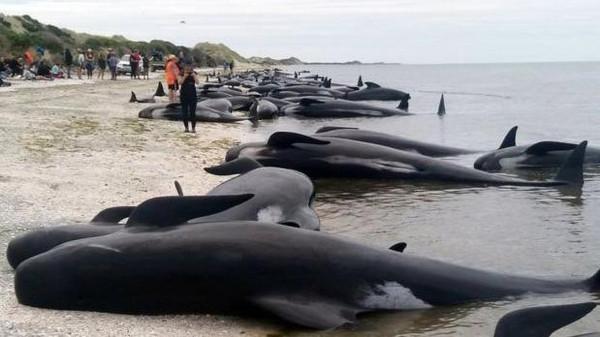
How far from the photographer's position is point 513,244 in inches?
332

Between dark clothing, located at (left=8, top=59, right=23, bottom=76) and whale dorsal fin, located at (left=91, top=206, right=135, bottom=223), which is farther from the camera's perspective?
dark clothing, located at (left=8, top=59, right=23, bottom=76)

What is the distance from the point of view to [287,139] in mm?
11562

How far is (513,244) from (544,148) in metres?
6.17

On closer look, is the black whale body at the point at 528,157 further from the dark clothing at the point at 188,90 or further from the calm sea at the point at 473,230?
the dark clothing at the point at 188,90

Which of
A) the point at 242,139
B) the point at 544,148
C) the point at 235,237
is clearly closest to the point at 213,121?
the point at 242,139

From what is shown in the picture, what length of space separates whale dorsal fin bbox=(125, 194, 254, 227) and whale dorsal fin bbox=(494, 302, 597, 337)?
237 centimetres

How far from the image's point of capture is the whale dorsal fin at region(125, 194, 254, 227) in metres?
5.98

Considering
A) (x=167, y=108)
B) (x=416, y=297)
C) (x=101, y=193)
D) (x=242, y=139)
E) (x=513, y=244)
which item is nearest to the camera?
(x=416, y=297)

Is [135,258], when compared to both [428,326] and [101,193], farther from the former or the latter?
[101,193]

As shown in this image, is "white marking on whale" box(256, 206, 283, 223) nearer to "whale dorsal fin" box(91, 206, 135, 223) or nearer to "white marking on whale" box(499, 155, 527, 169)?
"whale dorsal fin" box(91, 206, 135, 223)

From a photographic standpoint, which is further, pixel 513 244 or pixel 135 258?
pixel 513 244

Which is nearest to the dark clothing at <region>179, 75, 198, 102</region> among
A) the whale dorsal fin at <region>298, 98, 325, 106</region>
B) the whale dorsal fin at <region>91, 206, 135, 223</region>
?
the whale dorsal fin at <region>298, 98, 325, 106</region>

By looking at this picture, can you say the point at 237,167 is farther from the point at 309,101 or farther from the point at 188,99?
the point at 309,101

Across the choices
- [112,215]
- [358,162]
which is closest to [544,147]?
[358,162]
